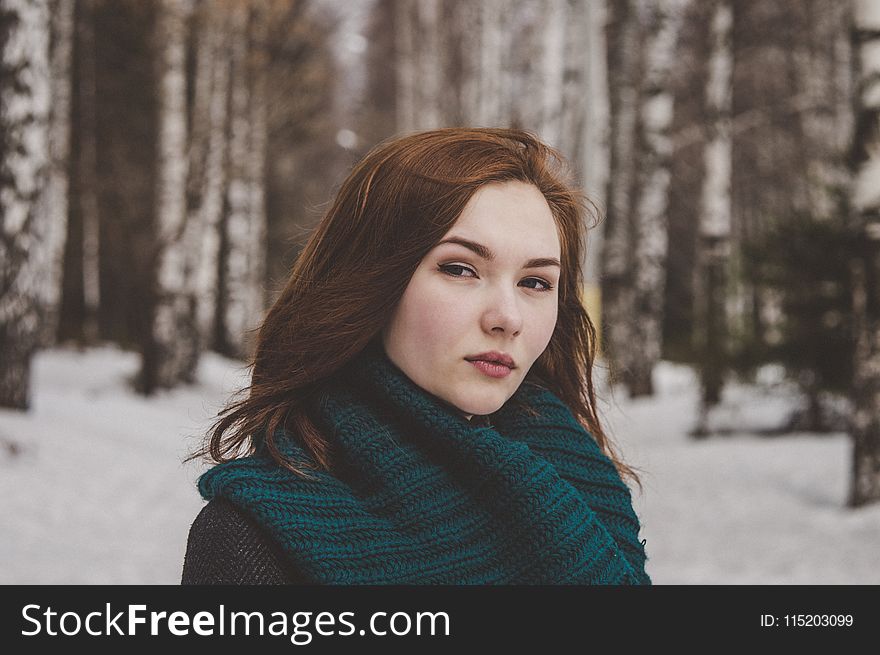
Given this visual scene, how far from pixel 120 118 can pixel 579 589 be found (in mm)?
20879

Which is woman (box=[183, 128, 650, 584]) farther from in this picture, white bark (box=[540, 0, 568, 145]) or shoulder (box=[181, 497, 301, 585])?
white bark (box=[540, 0, 568, 145])

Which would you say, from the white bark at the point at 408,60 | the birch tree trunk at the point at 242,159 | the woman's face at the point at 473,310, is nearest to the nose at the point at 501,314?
the woman's face at the point at 473,310

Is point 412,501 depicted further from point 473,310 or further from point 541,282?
point 541,282

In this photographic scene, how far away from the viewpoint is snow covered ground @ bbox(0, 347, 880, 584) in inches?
213

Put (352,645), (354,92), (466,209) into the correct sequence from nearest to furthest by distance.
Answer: (352,645) → (466,209) → (354,92)

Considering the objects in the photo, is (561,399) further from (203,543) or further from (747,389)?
(747,389)

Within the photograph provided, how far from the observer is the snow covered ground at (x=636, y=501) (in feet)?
17.8

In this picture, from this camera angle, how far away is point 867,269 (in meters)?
6.45

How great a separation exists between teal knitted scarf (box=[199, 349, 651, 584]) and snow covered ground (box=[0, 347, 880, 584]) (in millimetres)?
2135

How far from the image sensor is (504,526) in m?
1.58

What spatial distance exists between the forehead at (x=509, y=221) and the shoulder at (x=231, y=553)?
59 cm

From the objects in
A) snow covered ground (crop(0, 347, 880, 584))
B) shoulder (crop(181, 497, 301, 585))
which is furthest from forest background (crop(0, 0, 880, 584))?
shoulder (crop(181, 497, 301, 585))

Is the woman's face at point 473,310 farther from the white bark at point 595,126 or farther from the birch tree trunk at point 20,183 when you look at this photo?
the white bark at point 595,126

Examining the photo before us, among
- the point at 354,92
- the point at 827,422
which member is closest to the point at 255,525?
the point at 827,422
